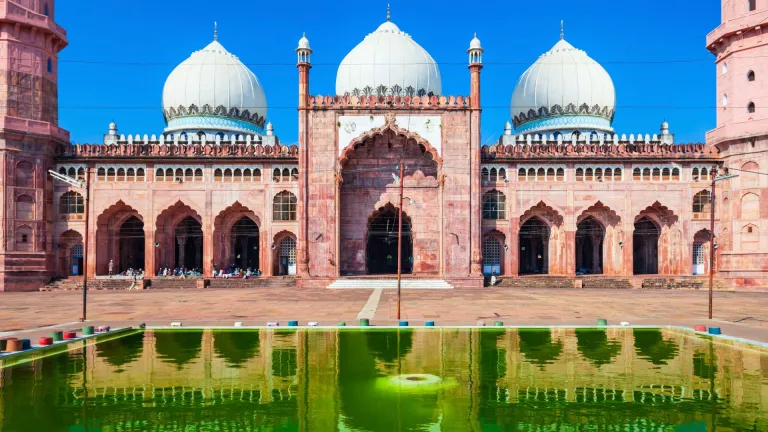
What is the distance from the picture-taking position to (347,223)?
1383 inches

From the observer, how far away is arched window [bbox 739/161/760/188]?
3119cm

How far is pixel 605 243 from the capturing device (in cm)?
3559

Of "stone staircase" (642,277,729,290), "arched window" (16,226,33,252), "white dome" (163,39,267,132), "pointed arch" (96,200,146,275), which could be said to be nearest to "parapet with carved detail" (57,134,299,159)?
"pointed arch" (96,200,146,275)

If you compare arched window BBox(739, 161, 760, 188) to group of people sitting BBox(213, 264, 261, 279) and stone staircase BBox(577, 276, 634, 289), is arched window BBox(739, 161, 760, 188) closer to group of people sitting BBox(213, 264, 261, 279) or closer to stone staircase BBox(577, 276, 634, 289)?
stone staircase BBox(577, 276, 634, 289)

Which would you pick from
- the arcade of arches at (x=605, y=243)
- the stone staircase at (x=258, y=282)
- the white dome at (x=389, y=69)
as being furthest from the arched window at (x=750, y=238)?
the stone staircase at (x=258, y=282)

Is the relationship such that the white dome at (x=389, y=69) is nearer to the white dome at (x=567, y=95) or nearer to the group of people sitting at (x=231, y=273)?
the white dome at (x=567, y=95)

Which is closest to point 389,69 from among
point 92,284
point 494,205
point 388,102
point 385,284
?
point 388,102

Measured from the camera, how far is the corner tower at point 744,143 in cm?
3092

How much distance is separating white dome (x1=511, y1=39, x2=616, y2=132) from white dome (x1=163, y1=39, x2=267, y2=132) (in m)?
19.3

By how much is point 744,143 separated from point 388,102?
19.3 m

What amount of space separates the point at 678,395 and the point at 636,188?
1108 inches

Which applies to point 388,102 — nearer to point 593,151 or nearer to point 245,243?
point 593,151

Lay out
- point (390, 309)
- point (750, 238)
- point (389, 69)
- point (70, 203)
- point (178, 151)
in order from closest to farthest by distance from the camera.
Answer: point (390, 309), point (750, 238), point (70, 203), point (178, 151), point (389, 69)

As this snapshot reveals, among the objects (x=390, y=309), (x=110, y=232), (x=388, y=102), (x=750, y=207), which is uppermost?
(x=388, y=102)
